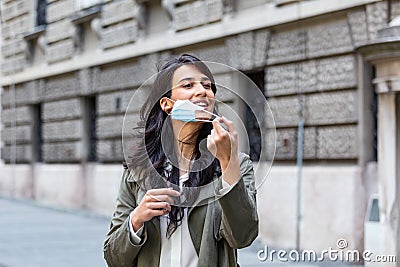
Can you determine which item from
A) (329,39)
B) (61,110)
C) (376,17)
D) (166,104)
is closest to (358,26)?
(376,17)

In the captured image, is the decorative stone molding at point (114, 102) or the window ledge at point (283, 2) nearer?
the window ledge at point (283, 2)

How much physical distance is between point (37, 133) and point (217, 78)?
1532 centimetres

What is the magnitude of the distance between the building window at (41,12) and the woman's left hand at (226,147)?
50.2 ft

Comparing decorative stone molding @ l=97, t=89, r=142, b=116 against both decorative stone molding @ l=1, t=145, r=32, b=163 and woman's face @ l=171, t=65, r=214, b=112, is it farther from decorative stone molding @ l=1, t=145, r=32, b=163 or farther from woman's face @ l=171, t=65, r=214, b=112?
woman's face @ l=171, t=65, r=214, b=112

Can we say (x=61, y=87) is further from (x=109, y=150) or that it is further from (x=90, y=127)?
(x=109, y=150)

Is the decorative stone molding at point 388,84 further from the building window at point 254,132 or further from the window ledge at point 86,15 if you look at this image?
the window ledge at point 86,15

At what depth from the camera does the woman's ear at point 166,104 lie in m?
2.10

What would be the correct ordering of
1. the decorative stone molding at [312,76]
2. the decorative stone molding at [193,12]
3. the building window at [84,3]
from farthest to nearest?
1. the building window at [84,3]
2. the decorative stone molding at [193,12]
3. the decorative stone molding at [312,76]

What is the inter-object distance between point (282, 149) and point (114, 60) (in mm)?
5120

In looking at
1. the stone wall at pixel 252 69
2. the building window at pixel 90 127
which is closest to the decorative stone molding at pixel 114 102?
the stone wall at pixel 252 69

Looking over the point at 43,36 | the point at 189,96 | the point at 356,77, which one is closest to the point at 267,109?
the point at 189,96

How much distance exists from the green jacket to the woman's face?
0.20m

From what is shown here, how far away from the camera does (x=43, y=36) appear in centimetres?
1656

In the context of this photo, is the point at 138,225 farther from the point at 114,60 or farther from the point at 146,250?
the point at 114,60
